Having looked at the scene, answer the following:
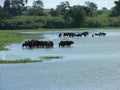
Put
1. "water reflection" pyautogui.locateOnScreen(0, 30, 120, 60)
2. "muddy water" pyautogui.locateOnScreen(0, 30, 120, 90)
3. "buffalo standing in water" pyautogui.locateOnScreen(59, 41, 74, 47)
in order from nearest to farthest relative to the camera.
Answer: "muddy water" pyautogui.locateOnScreen(0, 30, 120, 90) → "water reflection" pyautogui.locateOnScreen(0, 30, 120, 60) → "buffalo standing in water" pyautogui.locateOnScreen(59, 41, 74, 47)

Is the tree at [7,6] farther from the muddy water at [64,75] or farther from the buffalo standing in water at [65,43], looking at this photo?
the muddy water at [64,75]

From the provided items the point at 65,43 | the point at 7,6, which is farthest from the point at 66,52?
the point at 7,6

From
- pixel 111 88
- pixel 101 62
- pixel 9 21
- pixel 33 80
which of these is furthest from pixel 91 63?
pixel 9 21

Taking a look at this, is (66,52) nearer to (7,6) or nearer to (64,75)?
(64,75)

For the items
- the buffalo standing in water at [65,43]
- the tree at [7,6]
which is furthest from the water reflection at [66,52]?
the tree at [7,6]

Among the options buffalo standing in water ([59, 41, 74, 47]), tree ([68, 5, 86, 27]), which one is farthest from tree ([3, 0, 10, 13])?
buffalo standing in water ([59, 41, 74, 47])

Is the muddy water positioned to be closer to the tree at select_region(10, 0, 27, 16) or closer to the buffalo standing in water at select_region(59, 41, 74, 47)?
the buffalo standing in water at select_region(59, 41, 74, 47)

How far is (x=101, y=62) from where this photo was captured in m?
37.6

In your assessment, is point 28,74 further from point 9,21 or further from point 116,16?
point 116,16

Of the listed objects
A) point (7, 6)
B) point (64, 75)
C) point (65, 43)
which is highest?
point (7, 6)

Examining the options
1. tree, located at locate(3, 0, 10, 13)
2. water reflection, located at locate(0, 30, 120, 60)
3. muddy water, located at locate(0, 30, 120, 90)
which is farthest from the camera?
tree, located at locate(3, 0, 10, 13)

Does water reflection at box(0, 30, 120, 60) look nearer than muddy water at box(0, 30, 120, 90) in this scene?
No

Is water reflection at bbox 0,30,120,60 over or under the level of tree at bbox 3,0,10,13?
under

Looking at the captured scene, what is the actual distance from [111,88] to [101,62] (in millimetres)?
14179
